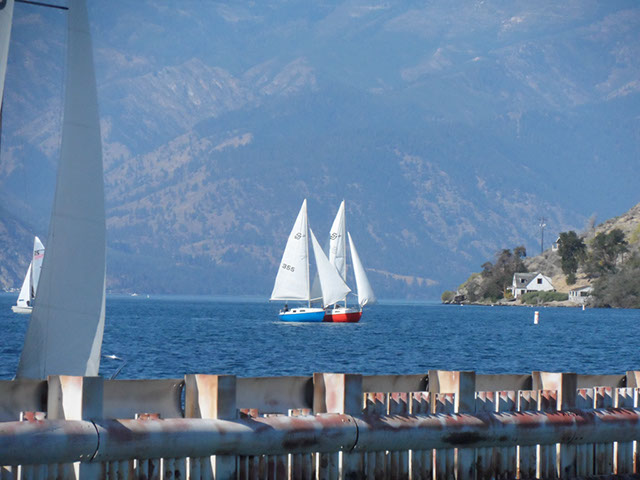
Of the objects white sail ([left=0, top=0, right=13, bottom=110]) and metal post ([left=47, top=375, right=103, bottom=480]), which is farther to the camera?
white sail ([left=0, top=0, right=13, bottom=110])

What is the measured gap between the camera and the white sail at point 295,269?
416 ft

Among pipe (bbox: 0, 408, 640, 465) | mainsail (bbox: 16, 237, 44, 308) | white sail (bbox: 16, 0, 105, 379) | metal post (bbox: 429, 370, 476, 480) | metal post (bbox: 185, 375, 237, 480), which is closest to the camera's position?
pipe (bbox: 0, 408, 640, 465)

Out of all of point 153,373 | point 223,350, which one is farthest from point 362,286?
point 153,373

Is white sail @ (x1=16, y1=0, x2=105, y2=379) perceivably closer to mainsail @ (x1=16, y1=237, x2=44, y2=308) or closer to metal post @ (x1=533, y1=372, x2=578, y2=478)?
metal post @ (x1=533, y1=372, x2=578, y2=478)

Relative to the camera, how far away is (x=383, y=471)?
14344 mm

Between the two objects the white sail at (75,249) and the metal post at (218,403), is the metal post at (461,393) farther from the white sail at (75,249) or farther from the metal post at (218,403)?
the white sail at (75,249)

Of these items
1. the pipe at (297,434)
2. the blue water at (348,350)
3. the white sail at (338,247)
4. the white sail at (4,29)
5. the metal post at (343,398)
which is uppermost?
the white sail at (338,247)

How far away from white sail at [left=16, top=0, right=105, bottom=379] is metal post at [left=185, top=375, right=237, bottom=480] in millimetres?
7280

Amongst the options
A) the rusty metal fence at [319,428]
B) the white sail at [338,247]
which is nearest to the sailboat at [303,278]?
the white sail at [338,247]

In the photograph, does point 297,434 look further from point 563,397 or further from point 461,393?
point 563,397

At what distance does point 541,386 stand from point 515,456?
58.4 inches

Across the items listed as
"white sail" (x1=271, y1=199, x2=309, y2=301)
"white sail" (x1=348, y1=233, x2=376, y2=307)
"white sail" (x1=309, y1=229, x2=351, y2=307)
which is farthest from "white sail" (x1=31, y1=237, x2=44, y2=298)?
"white sail" (x1=348, y1=233, x2=376, y2=307)

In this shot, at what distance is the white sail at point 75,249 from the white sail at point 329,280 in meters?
104

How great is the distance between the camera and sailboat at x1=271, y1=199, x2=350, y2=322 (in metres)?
126
